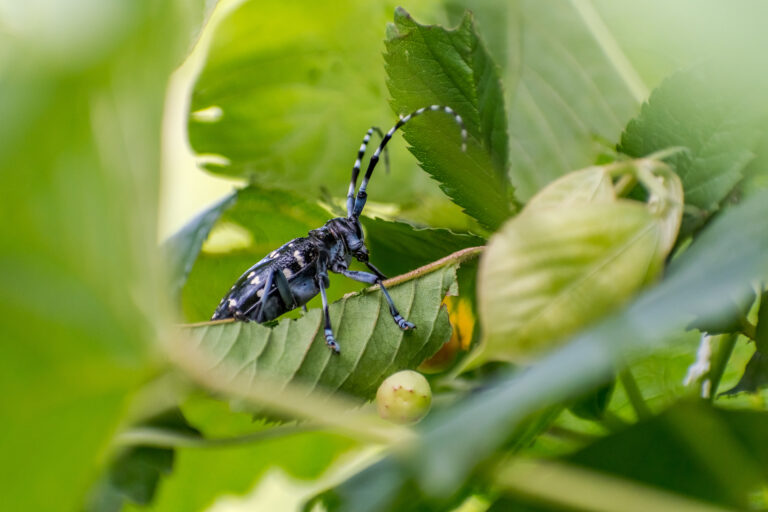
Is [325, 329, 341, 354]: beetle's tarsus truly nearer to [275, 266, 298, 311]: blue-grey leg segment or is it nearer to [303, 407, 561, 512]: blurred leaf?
[303, 407, 561, 512]: blurred leaf

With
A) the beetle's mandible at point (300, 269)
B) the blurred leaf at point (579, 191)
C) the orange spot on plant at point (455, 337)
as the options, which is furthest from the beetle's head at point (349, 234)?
the blurred leaf at point (579, 191)

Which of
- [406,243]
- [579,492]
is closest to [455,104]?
[406,243]

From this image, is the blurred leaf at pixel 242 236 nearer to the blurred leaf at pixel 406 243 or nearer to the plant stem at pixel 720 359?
the blurred leaf at pixel 406 243

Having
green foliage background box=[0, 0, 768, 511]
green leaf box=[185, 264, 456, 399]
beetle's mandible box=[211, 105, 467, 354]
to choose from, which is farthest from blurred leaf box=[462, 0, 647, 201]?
green leaf box=[185, 264, 456, 399]

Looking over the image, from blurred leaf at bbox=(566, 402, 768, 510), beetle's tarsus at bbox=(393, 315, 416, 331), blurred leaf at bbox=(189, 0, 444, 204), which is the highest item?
blurred leaf at bbox=(189, 0, 444, 204)

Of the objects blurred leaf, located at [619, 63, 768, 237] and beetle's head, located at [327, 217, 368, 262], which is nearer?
blurred leaf, located at [619, 63, 768, 237]

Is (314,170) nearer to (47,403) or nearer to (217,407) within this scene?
(217,407)

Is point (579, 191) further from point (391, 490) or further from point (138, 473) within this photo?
point (138, 473)

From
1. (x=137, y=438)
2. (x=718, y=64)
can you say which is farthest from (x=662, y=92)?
(x=137, y=438)
